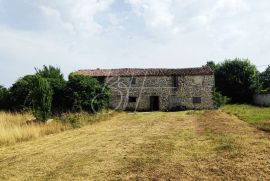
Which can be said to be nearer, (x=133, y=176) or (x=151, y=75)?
(x=133, y=176)

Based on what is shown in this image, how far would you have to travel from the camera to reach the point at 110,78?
39188mm

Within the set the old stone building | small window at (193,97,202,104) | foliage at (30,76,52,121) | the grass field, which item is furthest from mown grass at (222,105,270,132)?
foliage at (30,76,52,121)

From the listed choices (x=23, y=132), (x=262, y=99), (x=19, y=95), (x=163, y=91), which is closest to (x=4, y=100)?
(x=19, y=95)

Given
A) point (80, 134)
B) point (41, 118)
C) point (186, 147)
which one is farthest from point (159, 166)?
point (41, 118)

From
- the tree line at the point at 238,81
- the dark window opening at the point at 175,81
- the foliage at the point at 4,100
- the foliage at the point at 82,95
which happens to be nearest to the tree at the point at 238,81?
the tree line at the point at 238,81

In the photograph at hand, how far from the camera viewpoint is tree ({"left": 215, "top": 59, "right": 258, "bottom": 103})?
154 ft

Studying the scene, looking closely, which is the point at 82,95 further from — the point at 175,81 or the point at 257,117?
the point at 257,117

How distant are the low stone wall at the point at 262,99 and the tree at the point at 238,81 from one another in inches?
88.1

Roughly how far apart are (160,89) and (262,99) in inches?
460

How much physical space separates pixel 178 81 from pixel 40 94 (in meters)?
20.3

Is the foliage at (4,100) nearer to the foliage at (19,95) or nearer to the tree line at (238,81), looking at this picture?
the foliage at (19,95)

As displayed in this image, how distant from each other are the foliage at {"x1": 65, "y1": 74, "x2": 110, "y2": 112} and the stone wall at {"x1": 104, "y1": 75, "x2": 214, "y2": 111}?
678 cm

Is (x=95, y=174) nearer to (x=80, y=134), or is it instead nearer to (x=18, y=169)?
(x=18, y=169)

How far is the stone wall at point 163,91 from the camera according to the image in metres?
38.4
